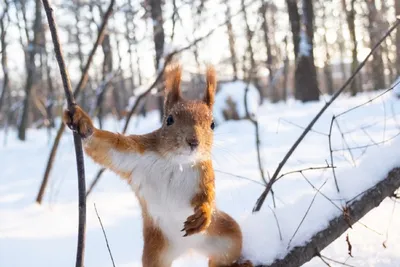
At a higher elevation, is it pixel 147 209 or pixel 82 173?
pixel 82 173

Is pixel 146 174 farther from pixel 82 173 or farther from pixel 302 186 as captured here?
pixel 302 186

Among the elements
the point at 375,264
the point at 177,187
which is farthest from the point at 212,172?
the point at 375,264

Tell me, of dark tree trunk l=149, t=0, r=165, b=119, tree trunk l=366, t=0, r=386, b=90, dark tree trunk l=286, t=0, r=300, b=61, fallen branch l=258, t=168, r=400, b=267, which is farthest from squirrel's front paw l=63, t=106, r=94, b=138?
tree trunk l=366, t=0, r=386, b=90

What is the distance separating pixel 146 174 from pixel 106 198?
70.4 inches

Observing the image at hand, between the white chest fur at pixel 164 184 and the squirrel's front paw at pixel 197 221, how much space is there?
10 cm

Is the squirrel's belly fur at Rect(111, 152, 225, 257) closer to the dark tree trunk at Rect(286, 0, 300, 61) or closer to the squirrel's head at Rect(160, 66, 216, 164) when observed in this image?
the squirrel's head at Rect(160, 66, 216, 164)

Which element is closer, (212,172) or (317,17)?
(212,172)

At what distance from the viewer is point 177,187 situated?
46.4 inches

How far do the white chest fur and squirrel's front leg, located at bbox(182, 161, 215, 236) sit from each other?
0.02m

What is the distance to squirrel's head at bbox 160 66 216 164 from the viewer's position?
112cm

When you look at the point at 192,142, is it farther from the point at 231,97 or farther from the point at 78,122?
the point at 231,97

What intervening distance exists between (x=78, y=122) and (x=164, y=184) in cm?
28

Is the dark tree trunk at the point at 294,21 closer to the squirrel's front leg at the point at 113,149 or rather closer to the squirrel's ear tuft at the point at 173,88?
the squirrel's ear tuft at the point at 173,88

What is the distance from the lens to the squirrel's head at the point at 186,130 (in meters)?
1.12
